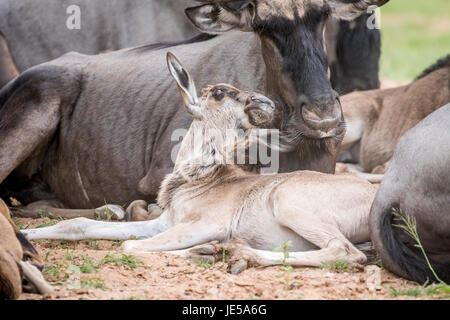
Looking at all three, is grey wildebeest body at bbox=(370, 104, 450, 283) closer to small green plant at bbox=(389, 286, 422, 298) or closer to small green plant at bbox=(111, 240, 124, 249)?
small green plant at bbox=(389, 286, 422, 298)

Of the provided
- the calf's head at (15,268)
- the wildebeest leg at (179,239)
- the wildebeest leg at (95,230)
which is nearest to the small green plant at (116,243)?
the wildebeest leg at (95,230)

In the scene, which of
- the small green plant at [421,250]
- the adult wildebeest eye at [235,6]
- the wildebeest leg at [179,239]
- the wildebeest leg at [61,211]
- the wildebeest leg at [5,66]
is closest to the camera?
the small green plant at [421,250]

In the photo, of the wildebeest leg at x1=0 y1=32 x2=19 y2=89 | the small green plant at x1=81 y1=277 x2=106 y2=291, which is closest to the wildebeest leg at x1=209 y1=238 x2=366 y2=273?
the small green plant at x1=81 y1=277 x2=106 y2=291

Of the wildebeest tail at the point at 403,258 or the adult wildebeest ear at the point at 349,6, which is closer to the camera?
the wildebeest tail at the point at 403,258

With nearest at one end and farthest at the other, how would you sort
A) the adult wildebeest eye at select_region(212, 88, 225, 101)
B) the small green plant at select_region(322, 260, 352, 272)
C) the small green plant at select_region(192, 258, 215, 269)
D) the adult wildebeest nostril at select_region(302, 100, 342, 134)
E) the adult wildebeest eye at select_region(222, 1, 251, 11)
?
the small green plant at select_region(322, 260, 352, 272)
the small green plant at select_region(192, 258, 215, 269)
the adult wildebeest nostril at select_region(302, 100, 342, 134)
the adult wildebeest eye at select_region(212, 88, 225, 101)
the adult wildebeest eye at select_region(222, 1, 251, 11)

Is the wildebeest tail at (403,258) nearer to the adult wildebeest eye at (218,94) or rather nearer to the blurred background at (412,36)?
the adult wildebeest eye at (218,94)

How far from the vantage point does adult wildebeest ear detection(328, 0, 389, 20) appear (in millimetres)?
6055

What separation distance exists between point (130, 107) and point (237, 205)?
232cm

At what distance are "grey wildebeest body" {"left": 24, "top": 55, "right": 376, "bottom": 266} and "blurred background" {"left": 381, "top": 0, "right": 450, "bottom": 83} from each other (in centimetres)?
598

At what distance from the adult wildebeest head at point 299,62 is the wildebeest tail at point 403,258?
0.97m

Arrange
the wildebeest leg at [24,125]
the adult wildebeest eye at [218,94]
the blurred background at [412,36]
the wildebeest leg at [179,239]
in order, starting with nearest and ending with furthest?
1. the wildebeest leg at [179,239]
2. the adult wildebeest eye at [218,94]
3. the wildebeest leg at [24,125]
4. the blurred background at [412,36]

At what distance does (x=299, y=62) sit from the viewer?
5.52m

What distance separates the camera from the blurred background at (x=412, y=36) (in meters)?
16.1

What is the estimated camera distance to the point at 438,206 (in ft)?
14.2
